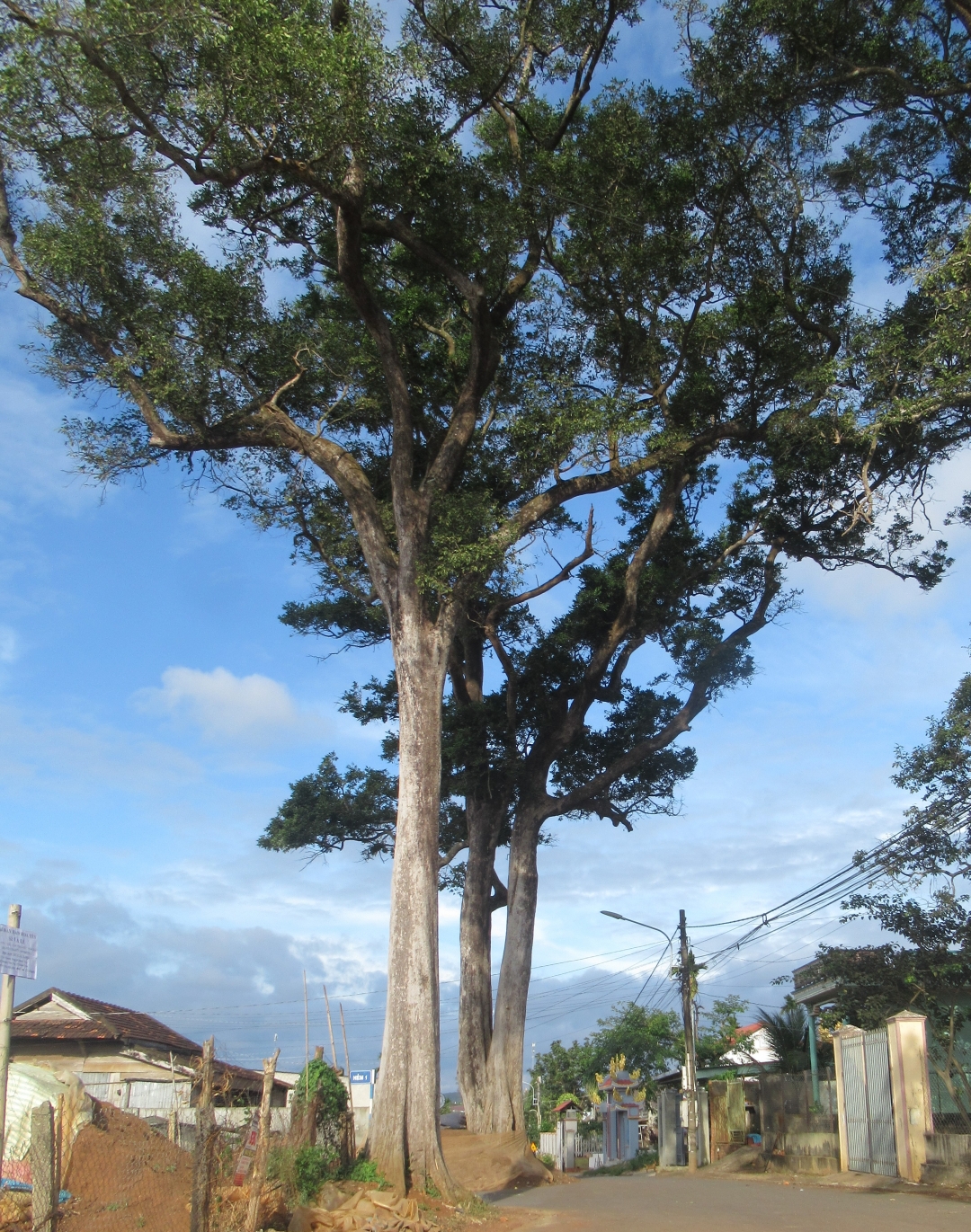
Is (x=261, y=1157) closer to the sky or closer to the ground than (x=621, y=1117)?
closer to the sky

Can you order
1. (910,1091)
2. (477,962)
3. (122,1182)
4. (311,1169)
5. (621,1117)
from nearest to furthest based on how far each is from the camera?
(122,1182), (311,1169), (910,1091), (477,962), (621,1117)

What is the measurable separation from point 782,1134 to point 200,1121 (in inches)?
677

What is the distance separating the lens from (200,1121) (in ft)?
23.3

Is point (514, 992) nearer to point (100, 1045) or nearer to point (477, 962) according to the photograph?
point (477, 962)

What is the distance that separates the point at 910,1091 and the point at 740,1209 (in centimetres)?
356

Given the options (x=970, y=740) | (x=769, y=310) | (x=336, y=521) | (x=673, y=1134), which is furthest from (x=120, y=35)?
(x=673, y=1134)

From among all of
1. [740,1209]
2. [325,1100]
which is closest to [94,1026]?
[325,1100]

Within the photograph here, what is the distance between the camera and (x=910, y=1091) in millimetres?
14594

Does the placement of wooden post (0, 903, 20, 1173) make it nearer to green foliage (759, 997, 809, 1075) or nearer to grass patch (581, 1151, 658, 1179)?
green foliage (759, 997, 809, 1075)

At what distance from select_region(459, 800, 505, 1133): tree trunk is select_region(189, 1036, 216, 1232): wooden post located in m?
12.1

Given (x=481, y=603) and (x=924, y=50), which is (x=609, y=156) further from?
(x=481, y=603)

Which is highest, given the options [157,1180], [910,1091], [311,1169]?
[157,1180]

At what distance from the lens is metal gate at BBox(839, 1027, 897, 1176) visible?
15430mm

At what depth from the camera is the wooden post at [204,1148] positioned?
6.97 meters
